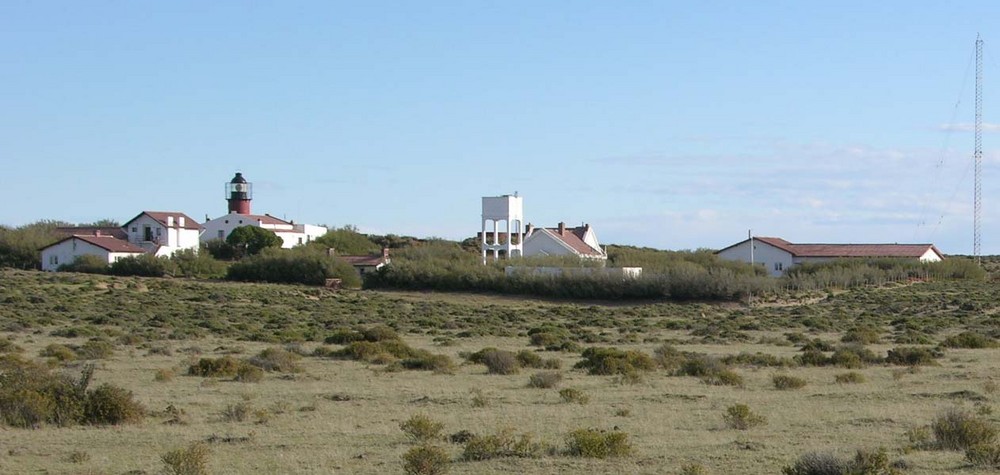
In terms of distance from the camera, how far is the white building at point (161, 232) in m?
81.1

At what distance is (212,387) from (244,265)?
54.9m

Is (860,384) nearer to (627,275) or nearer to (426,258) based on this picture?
(627,275)

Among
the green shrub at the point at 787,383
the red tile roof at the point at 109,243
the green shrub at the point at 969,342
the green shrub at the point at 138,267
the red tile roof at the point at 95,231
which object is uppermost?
the red tile roof at the point at 95,231

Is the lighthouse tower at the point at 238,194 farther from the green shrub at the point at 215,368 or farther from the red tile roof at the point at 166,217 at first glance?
the green shrub at the point at 215,368

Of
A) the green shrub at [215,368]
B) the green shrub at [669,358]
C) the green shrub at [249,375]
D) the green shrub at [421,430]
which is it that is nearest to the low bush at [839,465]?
the green shrub at [421,430]

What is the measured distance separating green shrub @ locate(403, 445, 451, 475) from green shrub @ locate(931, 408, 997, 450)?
221 inches

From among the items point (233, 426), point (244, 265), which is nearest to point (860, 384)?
Result: point (233, 426)

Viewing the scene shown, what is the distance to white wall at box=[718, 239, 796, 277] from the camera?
3285 inches

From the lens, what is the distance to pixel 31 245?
8138 cm

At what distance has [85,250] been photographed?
7500 cm

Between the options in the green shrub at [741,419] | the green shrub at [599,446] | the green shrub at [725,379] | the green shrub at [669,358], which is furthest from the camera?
the green shrub at [669,358]

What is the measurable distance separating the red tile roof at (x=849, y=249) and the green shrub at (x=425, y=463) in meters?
74.0

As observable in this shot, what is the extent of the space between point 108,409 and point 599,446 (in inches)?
265

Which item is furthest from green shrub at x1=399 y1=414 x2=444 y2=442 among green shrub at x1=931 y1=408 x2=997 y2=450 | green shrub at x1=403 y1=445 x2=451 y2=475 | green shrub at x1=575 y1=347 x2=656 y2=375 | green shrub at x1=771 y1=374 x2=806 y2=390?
green shrub at x1=575 y1=347 x2=656 y2=375
